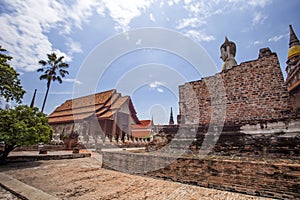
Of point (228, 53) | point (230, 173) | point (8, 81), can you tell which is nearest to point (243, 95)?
point (228, 53)

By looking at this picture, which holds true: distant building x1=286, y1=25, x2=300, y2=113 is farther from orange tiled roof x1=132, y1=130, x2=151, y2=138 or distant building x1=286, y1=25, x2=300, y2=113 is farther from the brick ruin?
orange tiled roof x1=132, y1=130, x2=151, y2=138

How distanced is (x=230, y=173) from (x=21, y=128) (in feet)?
22.5

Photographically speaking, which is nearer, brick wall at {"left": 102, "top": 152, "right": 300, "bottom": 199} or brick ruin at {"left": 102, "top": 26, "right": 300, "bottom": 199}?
brick wall at {"left": 102, "top": 152, "right": 300, "bottom": 199}

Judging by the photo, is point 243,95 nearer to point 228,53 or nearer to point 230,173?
point 228,53

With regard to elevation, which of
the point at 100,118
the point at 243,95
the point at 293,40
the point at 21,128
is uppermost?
the point at 293,40

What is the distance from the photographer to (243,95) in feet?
18.6

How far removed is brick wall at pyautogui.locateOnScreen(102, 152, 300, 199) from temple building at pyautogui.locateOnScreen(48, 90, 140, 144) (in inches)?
502

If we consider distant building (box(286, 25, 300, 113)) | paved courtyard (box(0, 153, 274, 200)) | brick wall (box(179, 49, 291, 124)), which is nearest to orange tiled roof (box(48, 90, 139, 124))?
brick wall (box(179, 49, 291, 124))

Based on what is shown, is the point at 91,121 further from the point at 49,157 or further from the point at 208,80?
the point at 208,80

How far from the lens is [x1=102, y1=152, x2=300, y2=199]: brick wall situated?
2715mm

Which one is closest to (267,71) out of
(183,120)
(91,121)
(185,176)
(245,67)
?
(245,67)

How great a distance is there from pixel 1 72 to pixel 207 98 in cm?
886

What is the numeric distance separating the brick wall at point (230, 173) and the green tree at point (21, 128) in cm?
424

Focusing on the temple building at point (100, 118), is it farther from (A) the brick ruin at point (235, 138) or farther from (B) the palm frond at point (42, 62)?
(A) the brick ruin at point (235, 138)
